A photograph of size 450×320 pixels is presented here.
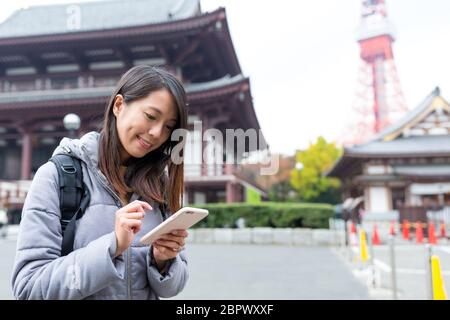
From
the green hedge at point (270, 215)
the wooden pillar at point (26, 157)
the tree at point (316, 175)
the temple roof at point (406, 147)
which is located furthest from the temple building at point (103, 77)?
the tree at point (316, 175)

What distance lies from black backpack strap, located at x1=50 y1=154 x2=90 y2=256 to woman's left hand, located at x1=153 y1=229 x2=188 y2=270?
18 cm

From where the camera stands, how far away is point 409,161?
12836 mm

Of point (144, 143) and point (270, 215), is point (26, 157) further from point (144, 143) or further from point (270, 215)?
point (144, 143)

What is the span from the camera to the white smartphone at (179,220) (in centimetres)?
65

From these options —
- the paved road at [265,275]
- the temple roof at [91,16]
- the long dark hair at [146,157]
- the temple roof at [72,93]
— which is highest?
the temple roof at [91,16]

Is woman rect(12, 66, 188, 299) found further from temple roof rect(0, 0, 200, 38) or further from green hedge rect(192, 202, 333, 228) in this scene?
temple roof rect(0, 0, 200, 38)

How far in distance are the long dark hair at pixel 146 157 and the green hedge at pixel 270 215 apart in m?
6.69

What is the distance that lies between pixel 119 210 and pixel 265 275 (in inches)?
Answer: 148

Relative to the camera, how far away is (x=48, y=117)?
10141 mm

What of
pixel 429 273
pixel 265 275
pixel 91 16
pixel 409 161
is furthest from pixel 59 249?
pixel 409 161

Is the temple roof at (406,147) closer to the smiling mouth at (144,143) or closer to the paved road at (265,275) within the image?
the paved road at (265,275)

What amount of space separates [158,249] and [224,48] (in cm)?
1015

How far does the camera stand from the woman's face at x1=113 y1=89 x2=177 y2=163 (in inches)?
31.9

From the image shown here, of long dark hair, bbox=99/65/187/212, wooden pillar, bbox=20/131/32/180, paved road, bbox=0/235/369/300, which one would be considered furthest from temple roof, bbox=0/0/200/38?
long dark hair, bbox=99/65/187/212
